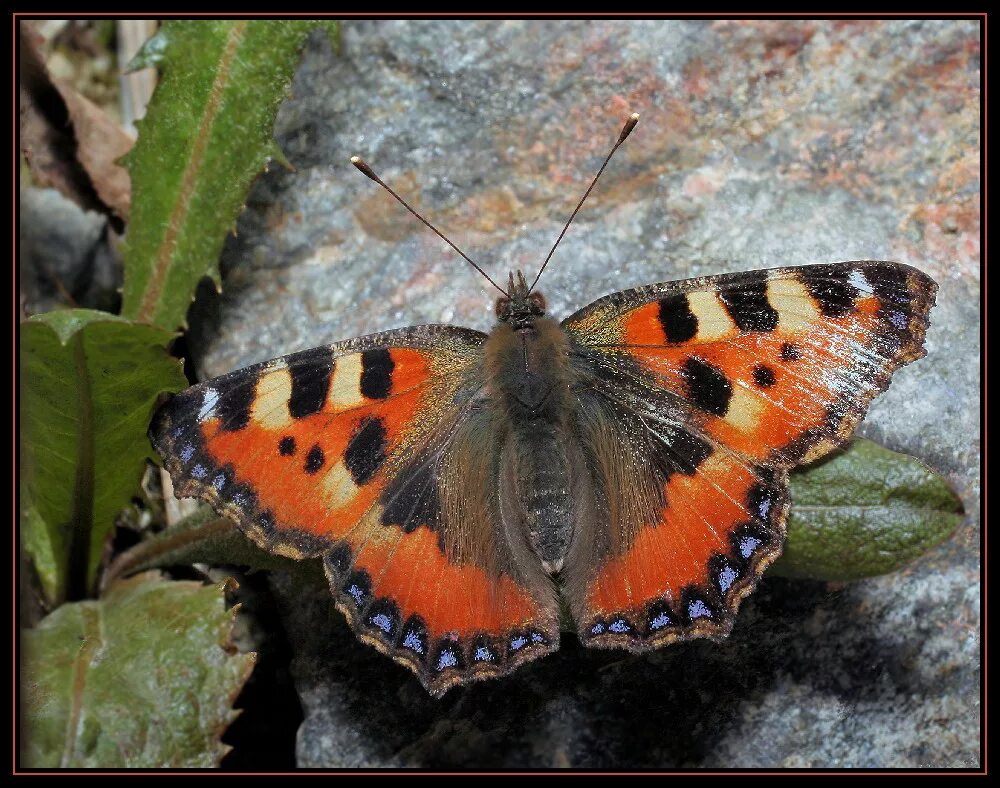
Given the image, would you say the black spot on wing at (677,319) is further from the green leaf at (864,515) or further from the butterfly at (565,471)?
the green leaf at (864,515)

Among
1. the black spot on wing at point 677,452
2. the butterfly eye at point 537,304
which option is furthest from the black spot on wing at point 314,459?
the black spot on wing at point 677,452

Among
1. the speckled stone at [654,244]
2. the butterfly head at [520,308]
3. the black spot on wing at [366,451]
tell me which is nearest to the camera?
the black spot on wing at [366,451]

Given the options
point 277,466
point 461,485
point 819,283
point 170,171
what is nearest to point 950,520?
point 819,283

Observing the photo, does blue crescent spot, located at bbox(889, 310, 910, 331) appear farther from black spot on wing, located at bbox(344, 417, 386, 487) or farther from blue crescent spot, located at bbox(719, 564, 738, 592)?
black spot on wing, located at bbox(344, 417, 386, 487)

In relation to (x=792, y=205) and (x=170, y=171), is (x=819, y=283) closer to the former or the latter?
(x=792, y=205)

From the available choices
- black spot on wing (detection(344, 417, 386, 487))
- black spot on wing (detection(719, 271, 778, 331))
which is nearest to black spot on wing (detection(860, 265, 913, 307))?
black spot on wing (detection(719, 271, 778, 331))

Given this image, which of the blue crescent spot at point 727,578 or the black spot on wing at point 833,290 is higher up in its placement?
the black spot on wing at point 833,290
